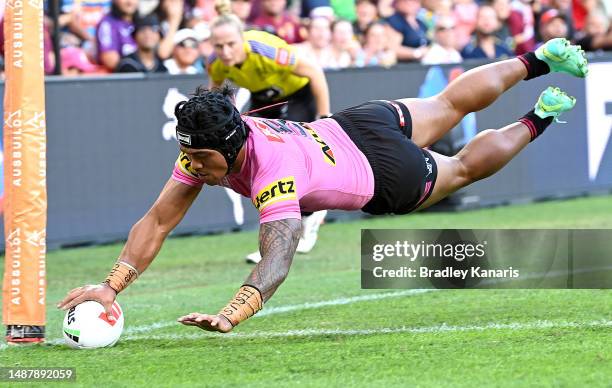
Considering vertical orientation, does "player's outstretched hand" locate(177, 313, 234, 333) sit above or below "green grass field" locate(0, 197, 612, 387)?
above

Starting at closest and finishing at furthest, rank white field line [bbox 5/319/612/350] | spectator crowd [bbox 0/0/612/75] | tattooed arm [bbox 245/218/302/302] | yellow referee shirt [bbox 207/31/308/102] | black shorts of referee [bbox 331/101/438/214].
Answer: tattooed arm [bbox 245/218/302/302], white field line [bbox 5/319/612/350], black shorts of referee [bbox 331/101/438/214], yellow referee shirt [bbox 207/31/308/102], spectator crowd [bbox 0/0/612/75]

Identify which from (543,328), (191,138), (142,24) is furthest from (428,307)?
(142,24)

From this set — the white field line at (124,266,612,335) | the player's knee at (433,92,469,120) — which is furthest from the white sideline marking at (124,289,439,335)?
the player's knee at (433,92,469,120)

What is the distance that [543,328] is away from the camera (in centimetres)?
683

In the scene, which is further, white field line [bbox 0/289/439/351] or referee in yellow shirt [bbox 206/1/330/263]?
referee in yellow shirt [bbox 206/1/330/263]

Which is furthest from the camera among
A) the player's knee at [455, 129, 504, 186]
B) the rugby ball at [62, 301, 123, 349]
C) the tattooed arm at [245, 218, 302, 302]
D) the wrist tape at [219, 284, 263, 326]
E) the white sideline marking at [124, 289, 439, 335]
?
the player's knee at [455, 129, 504, 186]

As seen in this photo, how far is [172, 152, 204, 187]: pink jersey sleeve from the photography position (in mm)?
7047

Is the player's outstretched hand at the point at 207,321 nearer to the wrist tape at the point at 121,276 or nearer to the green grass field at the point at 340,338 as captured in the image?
the green grass field at the point at 340,338

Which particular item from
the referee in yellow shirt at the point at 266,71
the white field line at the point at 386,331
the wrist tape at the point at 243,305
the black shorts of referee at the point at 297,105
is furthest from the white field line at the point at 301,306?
the black shorts of referee at the point at 297,105

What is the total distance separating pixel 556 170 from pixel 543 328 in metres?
9.24

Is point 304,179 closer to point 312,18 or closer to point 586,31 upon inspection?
point 312,18

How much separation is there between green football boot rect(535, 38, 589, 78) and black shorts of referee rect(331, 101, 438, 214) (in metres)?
1.15

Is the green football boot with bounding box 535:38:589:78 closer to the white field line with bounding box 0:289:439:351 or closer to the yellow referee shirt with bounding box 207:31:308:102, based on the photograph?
the white field line with bounding box 0:289:439:351

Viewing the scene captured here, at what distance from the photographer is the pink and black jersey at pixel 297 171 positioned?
21.2 feet
